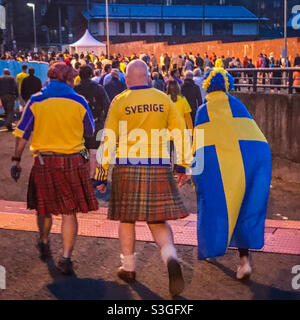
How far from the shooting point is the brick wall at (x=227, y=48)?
3706cm

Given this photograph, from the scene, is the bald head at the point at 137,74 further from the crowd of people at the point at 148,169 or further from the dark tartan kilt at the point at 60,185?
the dark tartan kilt at the point at 60,185

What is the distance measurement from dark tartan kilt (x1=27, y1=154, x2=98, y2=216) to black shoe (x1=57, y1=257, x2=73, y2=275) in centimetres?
42

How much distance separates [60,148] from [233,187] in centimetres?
156

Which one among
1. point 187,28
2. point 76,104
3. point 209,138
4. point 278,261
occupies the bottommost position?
point 278,261

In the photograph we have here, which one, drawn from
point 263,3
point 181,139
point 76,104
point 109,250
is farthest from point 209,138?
point 263,3

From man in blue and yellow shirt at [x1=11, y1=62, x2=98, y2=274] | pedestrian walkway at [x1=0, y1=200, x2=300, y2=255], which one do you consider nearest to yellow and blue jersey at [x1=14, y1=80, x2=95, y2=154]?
man in blue and yellow shirt at [x1=11, y1=62, x2=98, y2=274]

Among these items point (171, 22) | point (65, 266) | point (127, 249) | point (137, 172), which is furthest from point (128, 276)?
point (171, 22)

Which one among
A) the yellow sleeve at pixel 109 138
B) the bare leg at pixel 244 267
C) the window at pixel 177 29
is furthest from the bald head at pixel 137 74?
the window at pixel 177 29

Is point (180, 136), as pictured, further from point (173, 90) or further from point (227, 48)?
point (227, 48)

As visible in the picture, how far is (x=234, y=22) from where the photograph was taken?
270 ft

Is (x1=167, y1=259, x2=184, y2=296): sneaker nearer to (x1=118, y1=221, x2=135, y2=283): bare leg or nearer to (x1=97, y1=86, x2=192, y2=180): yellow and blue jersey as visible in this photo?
(x1=118, y1=221, x2=135, y2=283): bare leg

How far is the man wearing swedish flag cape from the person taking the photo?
5.09 meters

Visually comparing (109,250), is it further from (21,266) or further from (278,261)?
(278,261)

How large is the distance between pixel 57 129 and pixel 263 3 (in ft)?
322
